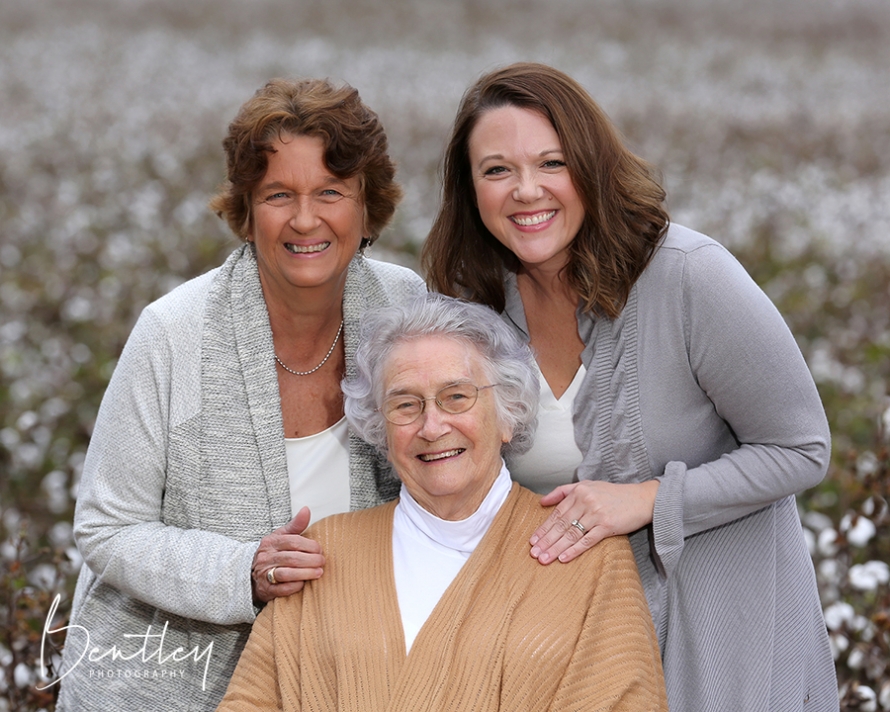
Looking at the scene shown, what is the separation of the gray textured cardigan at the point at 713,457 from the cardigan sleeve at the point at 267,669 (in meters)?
0.72

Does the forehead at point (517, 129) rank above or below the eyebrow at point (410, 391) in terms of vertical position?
above

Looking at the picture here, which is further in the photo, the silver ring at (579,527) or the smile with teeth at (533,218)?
the smile with teeth at (533,218)

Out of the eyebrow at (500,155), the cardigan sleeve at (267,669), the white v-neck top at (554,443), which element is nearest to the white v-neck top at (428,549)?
the white v-neck top at (554,443)

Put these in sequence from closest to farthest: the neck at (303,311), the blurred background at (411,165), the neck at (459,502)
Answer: the neck at (459,502), the neck at (303,311), the blurred background at (411,165)

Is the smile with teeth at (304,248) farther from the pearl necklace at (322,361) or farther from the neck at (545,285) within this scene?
the neck at (545,285)

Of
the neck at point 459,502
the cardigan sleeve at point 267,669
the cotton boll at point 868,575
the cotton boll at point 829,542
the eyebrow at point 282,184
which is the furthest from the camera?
the cotton boll at point 829,542

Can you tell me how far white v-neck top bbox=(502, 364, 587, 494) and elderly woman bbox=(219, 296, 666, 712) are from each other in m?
0.06

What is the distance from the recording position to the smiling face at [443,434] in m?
2.19

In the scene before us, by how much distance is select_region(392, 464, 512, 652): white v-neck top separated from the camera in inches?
85.0

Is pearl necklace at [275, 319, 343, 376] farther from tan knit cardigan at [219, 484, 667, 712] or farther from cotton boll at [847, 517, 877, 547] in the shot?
cotton boll at [847, 517, 877, 547]

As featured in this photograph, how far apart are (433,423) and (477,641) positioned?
45 centimetres

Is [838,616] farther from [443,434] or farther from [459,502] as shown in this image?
[443,434]

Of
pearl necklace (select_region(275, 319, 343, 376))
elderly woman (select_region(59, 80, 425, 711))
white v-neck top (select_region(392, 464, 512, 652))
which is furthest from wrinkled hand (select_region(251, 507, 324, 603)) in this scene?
pearl necklace (select_region(275, 319, 343, 376))

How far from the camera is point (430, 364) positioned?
223cm
